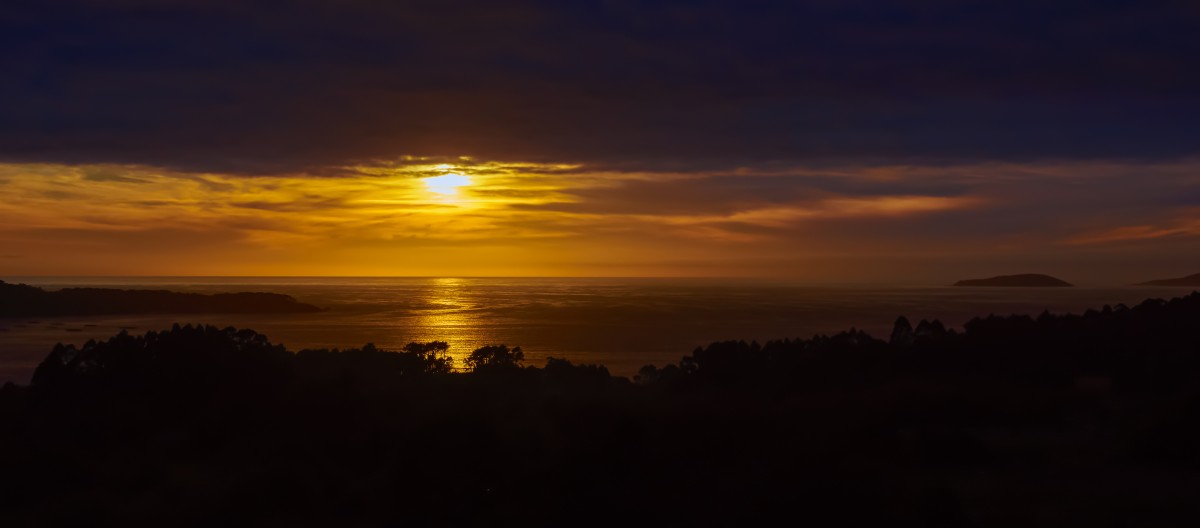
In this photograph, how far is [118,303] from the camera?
14388 centimetres

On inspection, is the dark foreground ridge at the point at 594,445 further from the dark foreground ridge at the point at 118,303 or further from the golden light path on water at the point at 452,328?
the dark foreground ridge at the point at 118,303

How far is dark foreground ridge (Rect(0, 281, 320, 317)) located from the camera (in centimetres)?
13225

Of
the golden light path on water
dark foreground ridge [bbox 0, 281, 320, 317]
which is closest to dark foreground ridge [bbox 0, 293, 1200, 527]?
the golden light path on water

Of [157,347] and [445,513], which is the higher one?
[157,347]

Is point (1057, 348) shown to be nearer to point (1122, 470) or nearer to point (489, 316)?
point (1122, 470)

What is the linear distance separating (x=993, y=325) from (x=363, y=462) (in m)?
22.3

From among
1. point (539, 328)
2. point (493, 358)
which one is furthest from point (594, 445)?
point (539, 328)

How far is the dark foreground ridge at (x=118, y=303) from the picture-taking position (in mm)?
132250

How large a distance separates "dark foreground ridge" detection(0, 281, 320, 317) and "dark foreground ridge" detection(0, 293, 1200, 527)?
130 meters

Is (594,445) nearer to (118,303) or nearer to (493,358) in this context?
(493,358)

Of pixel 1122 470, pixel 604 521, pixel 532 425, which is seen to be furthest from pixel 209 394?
pixel 1122 470

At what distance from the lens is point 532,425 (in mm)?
17141

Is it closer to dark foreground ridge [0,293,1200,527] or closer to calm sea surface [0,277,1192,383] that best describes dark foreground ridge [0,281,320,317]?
calm sea surface [0,277,1192,383]

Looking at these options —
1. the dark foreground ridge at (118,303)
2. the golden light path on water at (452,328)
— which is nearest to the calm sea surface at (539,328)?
the golden light path on water at (452,328)
